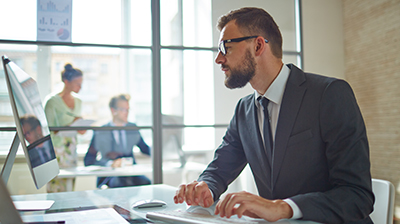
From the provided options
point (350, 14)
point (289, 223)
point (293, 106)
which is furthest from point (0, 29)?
point (350, 14)

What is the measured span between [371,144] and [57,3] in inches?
135

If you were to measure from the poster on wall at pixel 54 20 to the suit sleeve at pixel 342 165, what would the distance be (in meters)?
2.63

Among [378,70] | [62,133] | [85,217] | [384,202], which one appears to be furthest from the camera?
[378,70]

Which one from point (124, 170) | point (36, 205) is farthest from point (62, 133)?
point (36, 205)

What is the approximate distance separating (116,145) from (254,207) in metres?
2.50

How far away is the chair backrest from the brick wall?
2.15m

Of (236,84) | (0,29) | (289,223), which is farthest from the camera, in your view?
(0,29)

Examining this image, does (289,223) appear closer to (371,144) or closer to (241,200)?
(241,200)

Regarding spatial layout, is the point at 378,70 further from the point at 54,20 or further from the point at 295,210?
the point at 54,20

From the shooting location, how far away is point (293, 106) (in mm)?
1346

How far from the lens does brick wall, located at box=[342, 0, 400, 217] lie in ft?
10.8

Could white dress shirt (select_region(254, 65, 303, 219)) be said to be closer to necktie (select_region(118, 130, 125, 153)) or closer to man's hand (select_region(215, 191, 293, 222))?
man's hand (select_region(215, 191, 293, 222))

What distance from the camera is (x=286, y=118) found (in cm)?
134

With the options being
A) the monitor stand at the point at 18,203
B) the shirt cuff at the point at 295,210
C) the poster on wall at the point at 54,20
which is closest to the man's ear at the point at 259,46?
the shirt cuff at the point at 295,210
